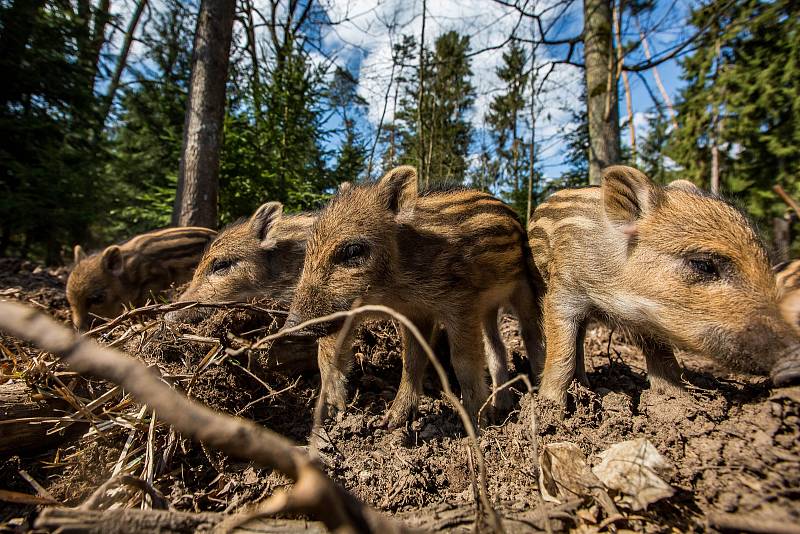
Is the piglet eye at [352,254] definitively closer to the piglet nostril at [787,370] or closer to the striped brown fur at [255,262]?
the striped brown fur at [255,262]

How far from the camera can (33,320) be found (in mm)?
772

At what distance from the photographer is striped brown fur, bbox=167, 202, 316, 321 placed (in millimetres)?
3832

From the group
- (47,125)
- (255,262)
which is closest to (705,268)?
(255,262)

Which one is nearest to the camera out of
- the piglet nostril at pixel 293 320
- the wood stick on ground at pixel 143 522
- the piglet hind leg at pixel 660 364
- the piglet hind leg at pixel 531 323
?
the wood stick on ground at pixel 143 522

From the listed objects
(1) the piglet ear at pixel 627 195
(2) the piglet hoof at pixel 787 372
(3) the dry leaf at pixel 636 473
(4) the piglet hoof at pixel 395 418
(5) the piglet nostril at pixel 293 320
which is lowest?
(4) the piglet hoof at pixel 395 418

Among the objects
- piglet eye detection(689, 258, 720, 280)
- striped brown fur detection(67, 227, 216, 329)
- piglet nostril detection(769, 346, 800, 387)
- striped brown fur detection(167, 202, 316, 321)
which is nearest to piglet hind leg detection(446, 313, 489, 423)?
piglet eye detection(689, 258, 720, 280)

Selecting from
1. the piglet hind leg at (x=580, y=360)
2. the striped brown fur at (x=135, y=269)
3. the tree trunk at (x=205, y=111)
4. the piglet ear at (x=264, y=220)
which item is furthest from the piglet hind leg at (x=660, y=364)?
the tree trunk at (x=205, y=111)

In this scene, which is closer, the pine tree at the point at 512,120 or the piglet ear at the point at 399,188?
the piglet ear at the point at 399,188

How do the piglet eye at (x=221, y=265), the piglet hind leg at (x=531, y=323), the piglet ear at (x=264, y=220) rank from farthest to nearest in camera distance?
the piglet ear at (x=264, y=220) → the piglet eye at (x=221, y=265) → the piglet hind leg at (x=531, y=323)

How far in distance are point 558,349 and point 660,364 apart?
57 centimetres

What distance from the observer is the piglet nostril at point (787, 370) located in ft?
5.12

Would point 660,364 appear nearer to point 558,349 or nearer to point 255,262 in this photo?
point 558,349

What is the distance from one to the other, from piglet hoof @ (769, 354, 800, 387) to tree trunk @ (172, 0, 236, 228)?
5767 millimetres

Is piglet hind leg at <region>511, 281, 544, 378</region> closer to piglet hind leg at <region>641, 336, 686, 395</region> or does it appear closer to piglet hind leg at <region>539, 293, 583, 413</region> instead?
piglet hind leg at <region>539, 293, 583, 413</region>
